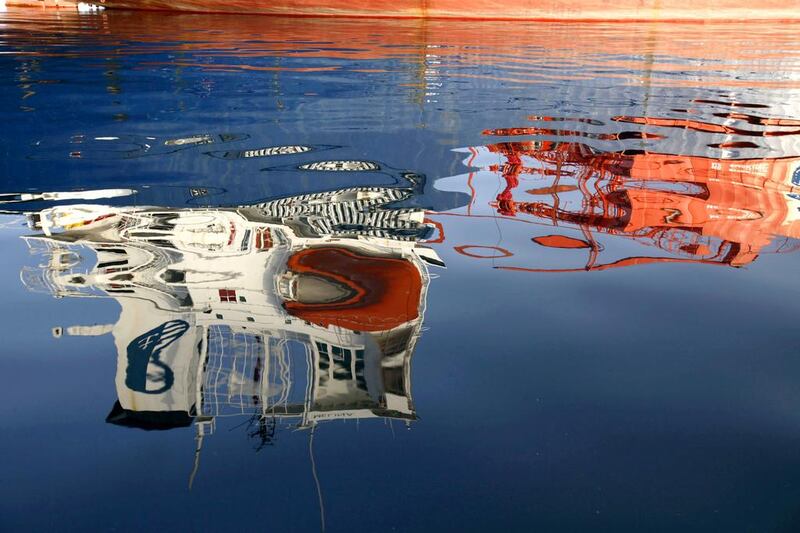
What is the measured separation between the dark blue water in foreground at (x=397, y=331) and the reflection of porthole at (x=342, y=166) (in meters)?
0.02

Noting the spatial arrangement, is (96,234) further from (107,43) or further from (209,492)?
(107,43)

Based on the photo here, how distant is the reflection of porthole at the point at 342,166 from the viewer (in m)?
3.24

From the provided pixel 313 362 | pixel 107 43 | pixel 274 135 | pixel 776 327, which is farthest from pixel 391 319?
pixel 107 43

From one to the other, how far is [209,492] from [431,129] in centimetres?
339

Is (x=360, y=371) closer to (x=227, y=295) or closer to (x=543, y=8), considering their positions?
(x=227, y=295)

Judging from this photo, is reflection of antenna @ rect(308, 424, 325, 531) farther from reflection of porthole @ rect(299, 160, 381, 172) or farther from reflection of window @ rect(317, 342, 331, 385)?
reflection of porthole @ rect(299, 160, 381, 172)

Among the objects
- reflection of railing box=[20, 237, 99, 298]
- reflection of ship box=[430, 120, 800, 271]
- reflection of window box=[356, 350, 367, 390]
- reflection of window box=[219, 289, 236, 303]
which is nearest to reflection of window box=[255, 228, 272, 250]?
reflection of window box=[219, 289, 236, 303]

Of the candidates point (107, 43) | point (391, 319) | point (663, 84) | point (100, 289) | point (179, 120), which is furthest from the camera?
point (107, 43)

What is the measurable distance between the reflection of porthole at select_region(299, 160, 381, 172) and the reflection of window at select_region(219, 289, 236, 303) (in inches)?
61.6

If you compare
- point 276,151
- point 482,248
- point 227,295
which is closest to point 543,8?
point 276,151

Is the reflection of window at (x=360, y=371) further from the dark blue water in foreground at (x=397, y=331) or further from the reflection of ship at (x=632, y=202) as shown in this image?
the reflection of ship at (x=632, y=202)

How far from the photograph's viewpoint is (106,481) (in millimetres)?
1100

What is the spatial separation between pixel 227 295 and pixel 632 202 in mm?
1768

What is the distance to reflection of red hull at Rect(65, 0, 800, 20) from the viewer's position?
1827cm
